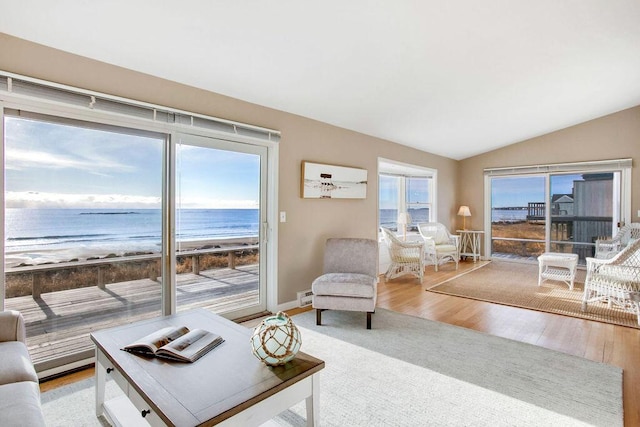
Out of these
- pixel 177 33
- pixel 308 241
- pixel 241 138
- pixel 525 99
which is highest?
pixel 525 99

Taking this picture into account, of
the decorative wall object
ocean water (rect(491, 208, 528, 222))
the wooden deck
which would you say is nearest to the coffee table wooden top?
the wooden deck

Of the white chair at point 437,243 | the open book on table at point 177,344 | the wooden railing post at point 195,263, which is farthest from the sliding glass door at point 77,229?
the white chair at point 437,243

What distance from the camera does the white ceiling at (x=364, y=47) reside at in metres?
2.23

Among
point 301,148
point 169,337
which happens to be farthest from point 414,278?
point 169,337

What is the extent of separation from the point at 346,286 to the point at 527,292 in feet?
9.86

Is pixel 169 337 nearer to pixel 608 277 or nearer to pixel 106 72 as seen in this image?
pixel 106 72

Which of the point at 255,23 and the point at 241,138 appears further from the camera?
the point at 241,138

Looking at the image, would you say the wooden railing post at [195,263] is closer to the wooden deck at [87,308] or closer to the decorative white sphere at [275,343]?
the wooden deck at [87,308]

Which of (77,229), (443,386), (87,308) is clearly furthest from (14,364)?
(443,386)

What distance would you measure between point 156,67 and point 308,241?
245 centimetres

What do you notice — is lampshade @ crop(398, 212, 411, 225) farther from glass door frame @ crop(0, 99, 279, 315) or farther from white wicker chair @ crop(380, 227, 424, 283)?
glass door frame @ crop(0, 99, 279, 315)

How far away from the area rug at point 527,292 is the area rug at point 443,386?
55.2 inches

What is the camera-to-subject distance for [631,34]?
327cm

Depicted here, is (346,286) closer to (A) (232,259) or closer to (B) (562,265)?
(A) (232,259)
